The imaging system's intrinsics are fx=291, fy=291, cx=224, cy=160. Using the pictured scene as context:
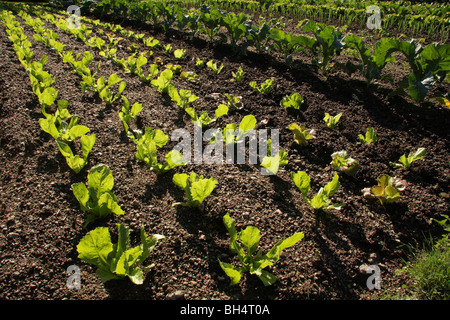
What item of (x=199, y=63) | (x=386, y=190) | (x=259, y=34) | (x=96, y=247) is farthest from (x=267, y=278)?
(x=259, y=34)

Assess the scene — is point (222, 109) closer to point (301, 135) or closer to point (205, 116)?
point (205, 116)

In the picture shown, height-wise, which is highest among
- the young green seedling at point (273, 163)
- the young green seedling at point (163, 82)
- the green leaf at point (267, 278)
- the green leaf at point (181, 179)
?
the young green seedling at point (163, 82)

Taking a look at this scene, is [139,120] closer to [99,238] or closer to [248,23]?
[99,238]

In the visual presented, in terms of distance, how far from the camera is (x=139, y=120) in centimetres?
316

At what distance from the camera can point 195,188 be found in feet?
6.52

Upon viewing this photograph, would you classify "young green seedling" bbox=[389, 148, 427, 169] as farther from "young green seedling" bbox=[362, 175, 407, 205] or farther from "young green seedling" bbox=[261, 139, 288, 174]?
"young green seedling" bbox=[261, 139, 288, 174]

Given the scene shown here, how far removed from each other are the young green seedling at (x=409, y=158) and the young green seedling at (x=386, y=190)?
35cm

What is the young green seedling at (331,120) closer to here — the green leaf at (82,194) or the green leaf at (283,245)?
the green leaf at (283,245)

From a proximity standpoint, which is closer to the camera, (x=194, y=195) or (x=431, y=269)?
(x=431, y=269)

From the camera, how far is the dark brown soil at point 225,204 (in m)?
1.67

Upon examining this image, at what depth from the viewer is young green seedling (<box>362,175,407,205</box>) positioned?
213 centimetres

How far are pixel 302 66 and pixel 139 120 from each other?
9.26 ft

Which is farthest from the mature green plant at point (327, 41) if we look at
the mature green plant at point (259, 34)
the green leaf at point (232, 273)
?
the green leaf at point (232, 273)
